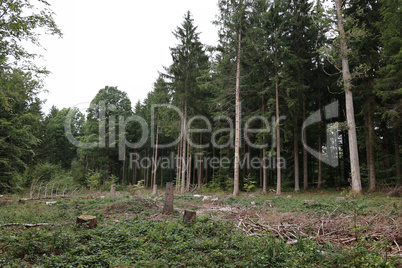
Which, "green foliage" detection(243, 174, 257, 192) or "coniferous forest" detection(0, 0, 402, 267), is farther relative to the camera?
"green foliage" detection(243, 174, 257, 192)

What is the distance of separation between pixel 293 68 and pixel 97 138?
79.6 ft

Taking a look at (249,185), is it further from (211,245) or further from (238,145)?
(211,245)

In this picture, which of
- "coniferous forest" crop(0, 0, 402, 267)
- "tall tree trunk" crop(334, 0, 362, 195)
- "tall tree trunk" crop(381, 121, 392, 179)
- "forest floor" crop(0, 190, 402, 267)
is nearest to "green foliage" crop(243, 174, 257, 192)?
"coniferous forest" crop(0, 0, 402, 267)

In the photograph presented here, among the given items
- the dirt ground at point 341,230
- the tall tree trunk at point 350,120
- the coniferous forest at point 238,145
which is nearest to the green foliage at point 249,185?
the coniferous forest at point 238,145

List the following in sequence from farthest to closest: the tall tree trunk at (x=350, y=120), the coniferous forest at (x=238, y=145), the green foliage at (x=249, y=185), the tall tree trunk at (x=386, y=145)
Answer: the green foliage at (x=249, y=185) < the tall tree trunk at (x=386, y=145) < the tall tree trunk at (x=350, y=120) < the coniferous forest at (x=238, y=145)

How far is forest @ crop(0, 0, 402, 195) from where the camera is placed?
11781 millimetres

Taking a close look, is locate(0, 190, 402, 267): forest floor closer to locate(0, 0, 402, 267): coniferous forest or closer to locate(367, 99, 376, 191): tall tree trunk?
locate(0, 0, 402, 267): coniferous forest

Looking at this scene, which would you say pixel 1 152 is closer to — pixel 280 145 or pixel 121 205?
pixel 121 205

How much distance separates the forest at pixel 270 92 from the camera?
11781mm

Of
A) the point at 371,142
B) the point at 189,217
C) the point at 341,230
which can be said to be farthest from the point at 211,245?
the point at 371,142

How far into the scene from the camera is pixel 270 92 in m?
17.4

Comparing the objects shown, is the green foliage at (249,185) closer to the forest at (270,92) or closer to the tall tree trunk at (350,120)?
the forest at (270,92)

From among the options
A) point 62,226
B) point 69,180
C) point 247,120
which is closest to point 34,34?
point 62,226

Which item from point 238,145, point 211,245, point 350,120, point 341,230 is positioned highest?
point 350,120
